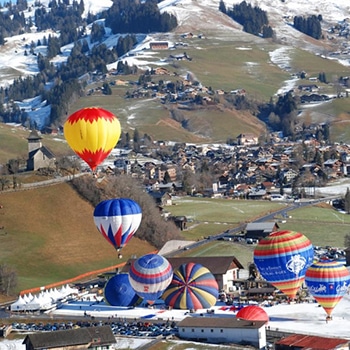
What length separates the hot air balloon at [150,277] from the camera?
61.1 metres

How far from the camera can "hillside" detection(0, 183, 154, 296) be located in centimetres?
7888

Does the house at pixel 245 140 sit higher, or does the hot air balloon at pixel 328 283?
the hot air balloon at pixel 328 283

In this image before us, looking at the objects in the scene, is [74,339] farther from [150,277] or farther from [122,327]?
[150,277]

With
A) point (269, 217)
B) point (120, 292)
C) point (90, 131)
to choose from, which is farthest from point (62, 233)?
point (269, 217)

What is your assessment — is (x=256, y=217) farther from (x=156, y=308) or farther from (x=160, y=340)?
(x=160, y=340)

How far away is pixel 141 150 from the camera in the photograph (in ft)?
596

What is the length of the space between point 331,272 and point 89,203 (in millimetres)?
38926

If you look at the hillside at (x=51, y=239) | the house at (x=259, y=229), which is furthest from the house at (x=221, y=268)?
the house at (x=259, y=229)

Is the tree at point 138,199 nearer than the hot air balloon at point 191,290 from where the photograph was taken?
No

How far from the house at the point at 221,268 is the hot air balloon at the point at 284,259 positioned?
7.58 meters

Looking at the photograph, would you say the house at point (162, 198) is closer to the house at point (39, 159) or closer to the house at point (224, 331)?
the house at point (39, 159)

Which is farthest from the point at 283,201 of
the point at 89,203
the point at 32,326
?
the point at 32,326

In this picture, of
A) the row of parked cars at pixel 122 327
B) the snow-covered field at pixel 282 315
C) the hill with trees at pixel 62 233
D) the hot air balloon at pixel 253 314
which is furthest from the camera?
the hill with trees at pixel 62 233

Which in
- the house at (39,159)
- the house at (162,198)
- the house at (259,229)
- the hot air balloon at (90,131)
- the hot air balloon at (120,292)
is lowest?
the house at (162,198)
